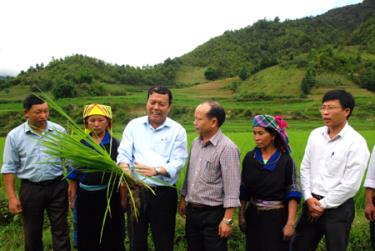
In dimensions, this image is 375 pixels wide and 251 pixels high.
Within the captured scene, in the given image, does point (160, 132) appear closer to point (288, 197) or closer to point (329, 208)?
point (288, 197)

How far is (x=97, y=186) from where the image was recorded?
311 cm

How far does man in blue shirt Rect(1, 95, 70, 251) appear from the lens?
10.5 feet

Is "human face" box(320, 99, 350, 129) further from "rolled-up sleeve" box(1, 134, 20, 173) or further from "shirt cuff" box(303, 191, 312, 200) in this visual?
"rolled-up sleeve" box(1, 134, 20, 173)

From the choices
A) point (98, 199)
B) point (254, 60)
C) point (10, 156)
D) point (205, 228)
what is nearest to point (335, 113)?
point (205, 228)

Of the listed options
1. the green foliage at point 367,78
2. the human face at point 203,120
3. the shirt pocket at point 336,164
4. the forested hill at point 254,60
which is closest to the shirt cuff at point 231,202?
the human face at point 203,120

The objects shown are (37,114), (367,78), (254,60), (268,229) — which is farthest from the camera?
(254,60)

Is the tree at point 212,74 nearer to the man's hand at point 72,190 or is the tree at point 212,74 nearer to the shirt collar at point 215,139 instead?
the man's hand at point 72,190

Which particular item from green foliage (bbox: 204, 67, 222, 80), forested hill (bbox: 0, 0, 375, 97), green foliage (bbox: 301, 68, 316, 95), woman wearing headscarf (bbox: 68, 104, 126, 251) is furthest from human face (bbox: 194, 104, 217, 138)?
green foliage (bbox: 204, 67, 222, 80)

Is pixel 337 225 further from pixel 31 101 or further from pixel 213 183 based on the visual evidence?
pixel 31 101

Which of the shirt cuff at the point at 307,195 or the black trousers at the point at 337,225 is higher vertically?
the shirt cuff at the point at 307,195

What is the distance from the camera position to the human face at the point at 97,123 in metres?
3.05

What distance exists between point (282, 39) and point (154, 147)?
71.6 m

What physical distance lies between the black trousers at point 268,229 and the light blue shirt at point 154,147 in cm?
71

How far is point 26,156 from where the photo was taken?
10.5ft
